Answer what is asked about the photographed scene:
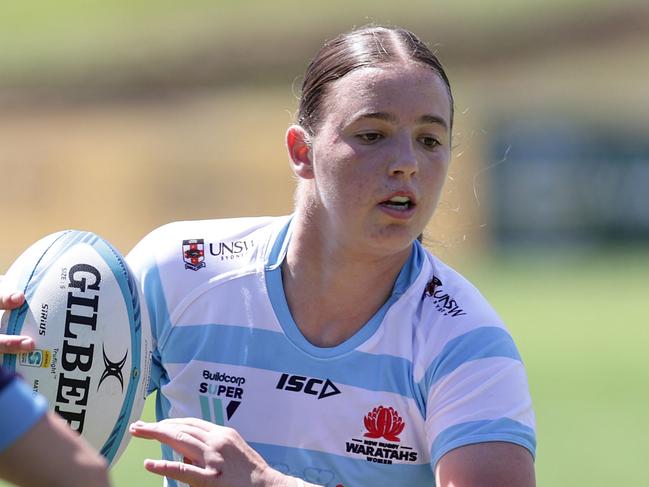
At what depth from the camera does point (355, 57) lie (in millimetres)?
3773

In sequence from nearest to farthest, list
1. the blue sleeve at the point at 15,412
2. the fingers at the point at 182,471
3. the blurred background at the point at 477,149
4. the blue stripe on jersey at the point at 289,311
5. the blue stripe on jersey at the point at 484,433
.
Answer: the blue sleeve at the point at 15,412 < the fingers at the point at 182,471 < the blue stripe on jersey at the point at 484,433 < the blue stripe on jersey at the point at 289,311 < the blurred background at the point at 477,149

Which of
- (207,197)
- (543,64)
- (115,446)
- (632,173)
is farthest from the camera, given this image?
(543,64)

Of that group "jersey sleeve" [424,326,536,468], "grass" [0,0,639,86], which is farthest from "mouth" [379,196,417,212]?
"grass" [0,0,639,86]

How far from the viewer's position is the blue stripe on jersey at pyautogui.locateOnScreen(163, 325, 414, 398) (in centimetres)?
370

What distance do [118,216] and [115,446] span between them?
20118 millimetres

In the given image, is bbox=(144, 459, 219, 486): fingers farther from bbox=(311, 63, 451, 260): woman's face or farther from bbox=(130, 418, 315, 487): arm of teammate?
bbox=(311, 63, 451, 260): woman's face

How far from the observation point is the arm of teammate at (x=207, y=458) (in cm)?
323

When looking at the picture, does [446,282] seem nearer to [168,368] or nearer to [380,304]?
[380,304]

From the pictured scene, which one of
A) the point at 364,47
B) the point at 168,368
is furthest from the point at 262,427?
the point at 364,47

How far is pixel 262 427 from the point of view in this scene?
149 inches

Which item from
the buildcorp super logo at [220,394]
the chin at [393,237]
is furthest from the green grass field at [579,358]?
the chin at [393,237]

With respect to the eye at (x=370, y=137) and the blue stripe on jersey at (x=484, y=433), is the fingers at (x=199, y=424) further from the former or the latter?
the eye at (x=370, y=137)

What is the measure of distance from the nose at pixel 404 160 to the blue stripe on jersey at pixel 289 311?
0.41 metres

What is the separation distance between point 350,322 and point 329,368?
0.18m
